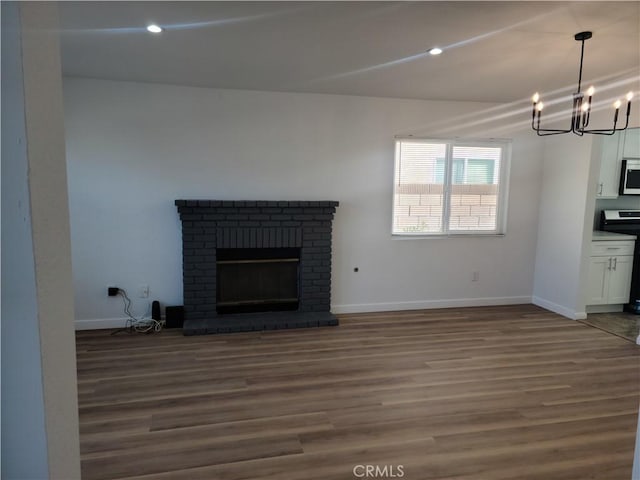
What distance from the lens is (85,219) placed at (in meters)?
4.12

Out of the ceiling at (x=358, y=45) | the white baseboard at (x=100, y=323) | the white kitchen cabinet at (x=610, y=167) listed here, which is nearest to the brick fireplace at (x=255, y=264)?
the white baseboard at (x=100, y=323)

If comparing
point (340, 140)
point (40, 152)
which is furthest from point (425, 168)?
point (40, 152)

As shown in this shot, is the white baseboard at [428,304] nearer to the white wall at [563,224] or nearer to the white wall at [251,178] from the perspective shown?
the white wall at [251,178]

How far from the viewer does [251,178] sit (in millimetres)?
4461

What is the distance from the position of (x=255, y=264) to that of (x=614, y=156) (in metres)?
4.36

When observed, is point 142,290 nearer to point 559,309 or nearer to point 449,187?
point 449,187

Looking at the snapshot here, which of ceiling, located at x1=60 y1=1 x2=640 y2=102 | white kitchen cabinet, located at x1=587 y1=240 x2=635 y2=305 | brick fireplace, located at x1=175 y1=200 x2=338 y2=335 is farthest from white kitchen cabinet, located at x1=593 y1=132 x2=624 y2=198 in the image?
brick fireplace, located at x1=175 y1=200 x2=338 y2=335

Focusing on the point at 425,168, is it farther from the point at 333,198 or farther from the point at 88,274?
the point at 88,274

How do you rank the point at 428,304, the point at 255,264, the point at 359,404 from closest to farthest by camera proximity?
1. the point at 359,404
2. the point at 255,264
3. the point at 428,304

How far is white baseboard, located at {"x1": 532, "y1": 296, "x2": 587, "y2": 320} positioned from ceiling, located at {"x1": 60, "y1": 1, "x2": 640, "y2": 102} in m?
2.32

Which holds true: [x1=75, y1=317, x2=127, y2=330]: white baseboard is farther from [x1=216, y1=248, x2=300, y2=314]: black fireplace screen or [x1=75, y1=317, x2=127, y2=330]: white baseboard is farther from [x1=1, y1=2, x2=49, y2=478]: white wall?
[x1=1, y1=2, x2=49, y2=478]: white wall

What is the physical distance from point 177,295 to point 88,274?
0.87 meters

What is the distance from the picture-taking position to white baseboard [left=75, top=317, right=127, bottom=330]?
13.9 ft
